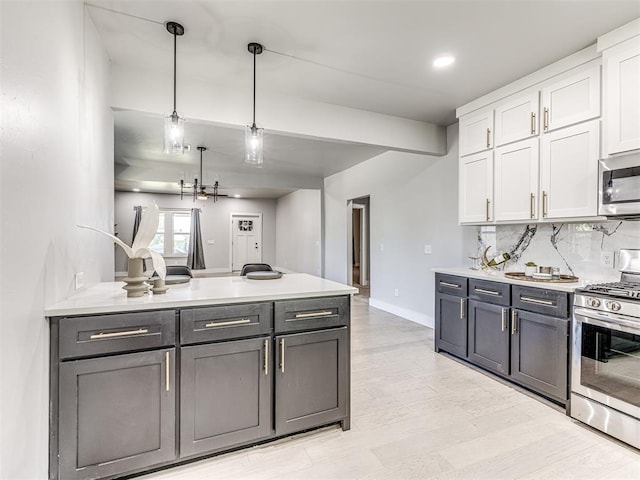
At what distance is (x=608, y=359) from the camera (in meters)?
2.18

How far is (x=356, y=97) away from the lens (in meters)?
3.39

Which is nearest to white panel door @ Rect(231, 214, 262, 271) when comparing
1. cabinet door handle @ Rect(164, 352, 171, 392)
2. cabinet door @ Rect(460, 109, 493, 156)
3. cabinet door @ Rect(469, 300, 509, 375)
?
cabinet door @ Rect(460, 109, 493, 156)

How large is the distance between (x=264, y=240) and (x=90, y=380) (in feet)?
31.9

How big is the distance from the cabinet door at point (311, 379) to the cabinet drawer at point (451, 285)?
1.60 metres

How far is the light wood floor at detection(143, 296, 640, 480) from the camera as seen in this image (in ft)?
5.91

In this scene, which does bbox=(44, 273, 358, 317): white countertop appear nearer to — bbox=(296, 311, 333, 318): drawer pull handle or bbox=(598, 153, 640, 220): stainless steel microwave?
bbox=(296, 311, 333, 318): drawer pull handle

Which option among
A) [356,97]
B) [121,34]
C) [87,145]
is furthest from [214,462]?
[356,97]

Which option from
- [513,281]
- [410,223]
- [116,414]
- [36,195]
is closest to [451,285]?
[513,281]

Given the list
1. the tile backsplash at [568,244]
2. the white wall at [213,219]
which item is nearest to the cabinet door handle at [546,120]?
the tile backsplash at [568,244]

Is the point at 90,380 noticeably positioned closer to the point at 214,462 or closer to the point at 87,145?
the point at 214,462

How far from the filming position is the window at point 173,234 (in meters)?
9.92

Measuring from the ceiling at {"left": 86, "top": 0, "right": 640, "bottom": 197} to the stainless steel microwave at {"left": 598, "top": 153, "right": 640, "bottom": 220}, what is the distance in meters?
0.91

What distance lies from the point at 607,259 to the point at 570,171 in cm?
76

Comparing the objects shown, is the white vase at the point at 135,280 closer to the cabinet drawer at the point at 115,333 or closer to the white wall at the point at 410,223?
the cabinet drawer at the point at 115,333
